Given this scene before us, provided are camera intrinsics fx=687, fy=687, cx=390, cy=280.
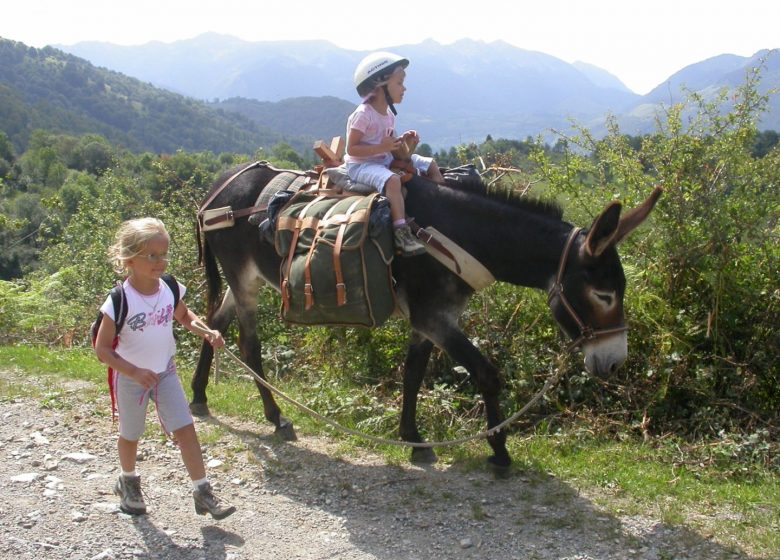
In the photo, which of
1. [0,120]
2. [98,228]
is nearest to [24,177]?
[0,120]

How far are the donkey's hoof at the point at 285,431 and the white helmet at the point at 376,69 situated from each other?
254 cm

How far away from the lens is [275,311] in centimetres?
837

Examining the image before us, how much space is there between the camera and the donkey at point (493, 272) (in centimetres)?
401

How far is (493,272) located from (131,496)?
2.56m

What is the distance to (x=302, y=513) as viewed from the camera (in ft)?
13.4

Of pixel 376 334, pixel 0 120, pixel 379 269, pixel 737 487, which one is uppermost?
pixel 0 120

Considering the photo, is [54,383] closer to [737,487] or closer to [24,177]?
[737,487]

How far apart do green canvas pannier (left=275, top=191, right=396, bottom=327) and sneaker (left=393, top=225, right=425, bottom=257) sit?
2.5 inches

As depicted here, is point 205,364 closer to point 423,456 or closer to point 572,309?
point 423,456

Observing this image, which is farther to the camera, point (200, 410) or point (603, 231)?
point (200, 410)

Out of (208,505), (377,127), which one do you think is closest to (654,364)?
(377,127)

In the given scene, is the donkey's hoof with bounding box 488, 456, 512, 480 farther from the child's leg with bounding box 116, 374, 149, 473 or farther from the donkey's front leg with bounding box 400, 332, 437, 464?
the child's leg with bounding box 116, 374, 149, 473

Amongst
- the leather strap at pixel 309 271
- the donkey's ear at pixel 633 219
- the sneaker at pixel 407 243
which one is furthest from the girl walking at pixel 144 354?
the donkey's ear at pixel 633 219

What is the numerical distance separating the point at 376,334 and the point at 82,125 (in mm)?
129517
